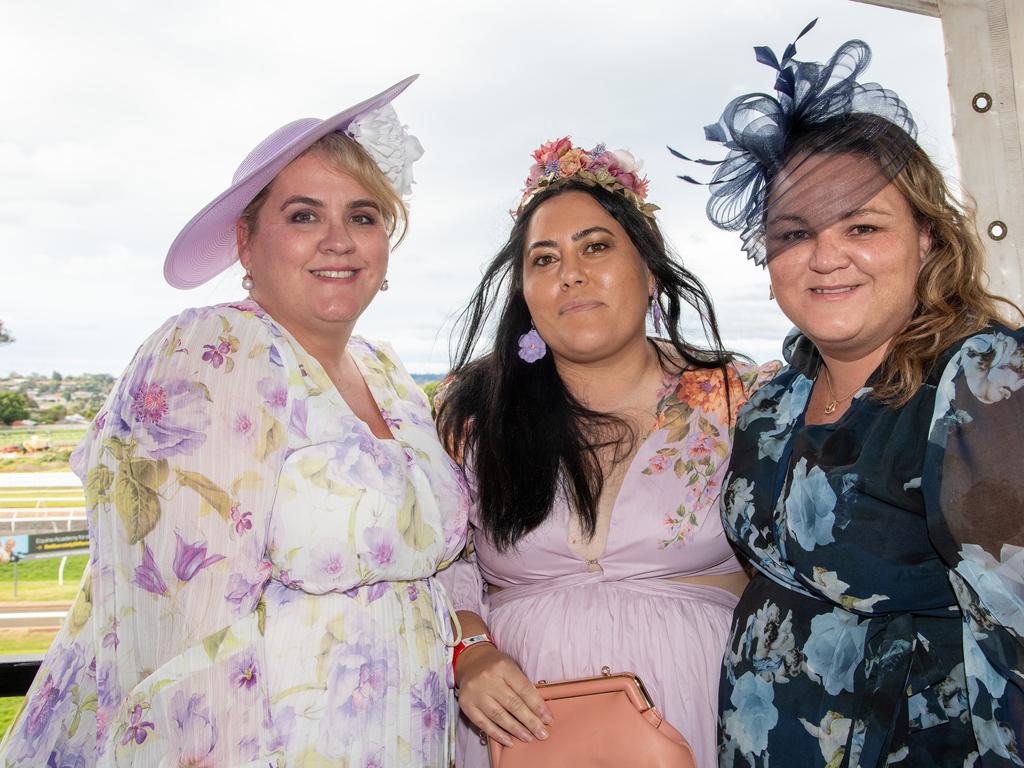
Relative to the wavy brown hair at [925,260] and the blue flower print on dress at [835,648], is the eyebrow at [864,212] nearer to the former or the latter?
the wavy brown hair at [925,260]

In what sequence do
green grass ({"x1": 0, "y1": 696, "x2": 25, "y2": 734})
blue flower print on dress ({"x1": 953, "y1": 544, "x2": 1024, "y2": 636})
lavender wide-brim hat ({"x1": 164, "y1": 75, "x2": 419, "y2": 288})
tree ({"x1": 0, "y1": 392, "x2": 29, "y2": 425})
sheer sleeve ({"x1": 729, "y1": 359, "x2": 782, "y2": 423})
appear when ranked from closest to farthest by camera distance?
blue flower print on dress ({"x1": 953, "y1": 544, "x2": 1024, "y2": 636}) → lavender wide-brim hat ({"x1": 164, "y1": 75, "x2": 419, "y2": 288}) → sheer sleeve ({"x1": 729, "y1": 359, "x2": 782, "y2": 423}) → tree ({"x1": 0, "y1": 392, "x2": 29, "y2": 425}) → green grass ({"x1": 0, "y1": 696, "x2": 25, "y2": 734})

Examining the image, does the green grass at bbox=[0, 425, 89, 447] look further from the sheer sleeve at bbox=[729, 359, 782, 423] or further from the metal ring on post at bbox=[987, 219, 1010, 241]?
the metal ring on post at bbox=[987, 219, 1010, 241]

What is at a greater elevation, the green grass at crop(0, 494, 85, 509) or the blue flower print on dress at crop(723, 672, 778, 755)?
the green grass at crop(0, 494, 85, 509)

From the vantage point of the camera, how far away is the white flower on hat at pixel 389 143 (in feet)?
5.80

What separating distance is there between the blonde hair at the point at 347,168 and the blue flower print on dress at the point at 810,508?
3.55ft

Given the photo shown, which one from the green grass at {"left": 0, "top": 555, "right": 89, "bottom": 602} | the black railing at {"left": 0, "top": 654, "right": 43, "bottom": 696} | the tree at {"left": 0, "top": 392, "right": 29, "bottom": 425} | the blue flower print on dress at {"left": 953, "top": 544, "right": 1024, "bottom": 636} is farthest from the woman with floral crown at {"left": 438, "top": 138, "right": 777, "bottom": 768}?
the green grass at {"left": 0, "top": 555, "right": 89, "bottom": 602}

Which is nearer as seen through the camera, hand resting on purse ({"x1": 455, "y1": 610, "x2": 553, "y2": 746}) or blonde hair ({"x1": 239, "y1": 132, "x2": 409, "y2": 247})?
hand resting on purse ({"x1": 455, "y1": 610, "x2": 553, "y2": 746})

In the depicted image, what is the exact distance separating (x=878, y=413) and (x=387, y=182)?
1.16m

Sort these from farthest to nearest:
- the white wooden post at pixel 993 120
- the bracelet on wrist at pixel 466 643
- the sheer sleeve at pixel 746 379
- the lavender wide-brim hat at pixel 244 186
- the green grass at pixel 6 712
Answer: the green grass at pixel 6 712 → the white wooden post at pixel 993 120 → the sheer sleeve at pixel 746 379 → the bracelet on wrist at pixel 466 643 → the lavender wide-brim hat at pixel 244 186

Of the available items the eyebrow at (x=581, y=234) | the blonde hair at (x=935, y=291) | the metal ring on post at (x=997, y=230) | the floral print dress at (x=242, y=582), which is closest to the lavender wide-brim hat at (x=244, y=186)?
the floral print dress at (x=242, y=582)

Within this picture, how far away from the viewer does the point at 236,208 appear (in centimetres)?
175

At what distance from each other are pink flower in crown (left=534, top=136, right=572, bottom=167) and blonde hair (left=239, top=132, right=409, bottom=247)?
0.50 meters

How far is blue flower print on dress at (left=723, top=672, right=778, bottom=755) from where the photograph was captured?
4.82ft

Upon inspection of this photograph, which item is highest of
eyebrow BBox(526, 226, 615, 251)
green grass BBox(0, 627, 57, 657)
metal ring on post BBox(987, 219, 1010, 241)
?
eyebrow BBox(526, 226, 615, 251)
